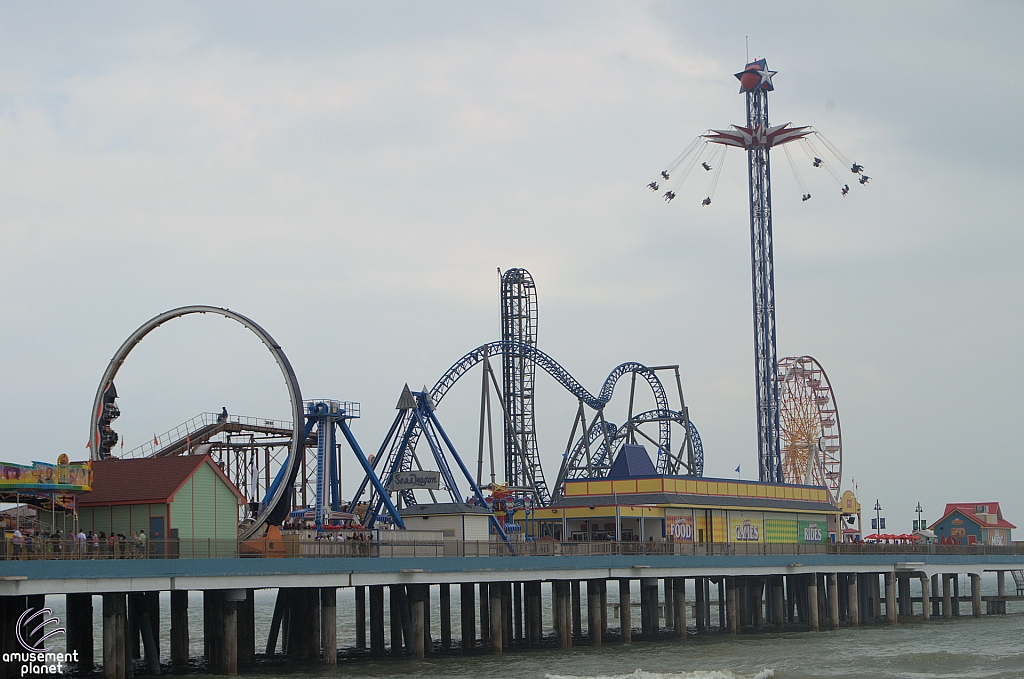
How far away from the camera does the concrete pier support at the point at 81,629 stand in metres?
43.3

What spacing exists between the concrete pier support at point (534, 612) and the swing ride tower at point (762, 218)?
114 ft

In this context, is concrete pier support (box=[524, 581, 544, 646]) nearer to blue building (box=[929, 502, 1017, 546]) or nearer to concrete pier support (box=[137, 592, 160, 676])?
concrete pier support (box=[137, 592, 160, 676])

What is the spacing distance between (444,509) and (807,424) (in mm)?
50589

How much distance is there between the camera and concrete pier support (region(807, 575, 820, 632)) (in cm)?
6034

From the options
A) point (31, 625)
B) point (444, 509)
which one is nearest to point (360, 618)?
point (444, 509)

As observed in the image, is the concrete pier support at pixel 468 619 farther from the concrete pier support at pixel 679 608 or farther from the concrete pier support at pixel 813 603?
the concrete pier support at pixel 813 603

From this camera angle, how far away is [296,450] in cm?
4753

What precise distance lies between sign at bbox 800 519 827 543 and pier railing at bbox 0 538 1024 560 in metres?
2.52

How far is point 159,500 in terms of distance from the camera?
42156 mm

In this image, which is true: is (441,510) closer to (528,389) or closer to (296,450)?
A: (296,450)

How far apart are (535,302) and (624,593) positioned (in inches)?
1251

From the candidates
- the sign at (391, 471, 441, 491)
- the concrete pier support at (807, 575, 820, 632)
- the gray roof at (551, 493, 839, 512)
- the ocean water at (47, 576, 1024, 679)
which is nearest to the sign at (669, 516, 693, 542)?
the gray roof at (551, 493, 839, 512)

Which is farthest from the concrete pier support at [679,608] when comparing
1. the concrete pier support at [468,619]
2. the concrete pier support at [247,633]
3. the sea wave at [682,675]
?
the concrete pier support at [247,633]
